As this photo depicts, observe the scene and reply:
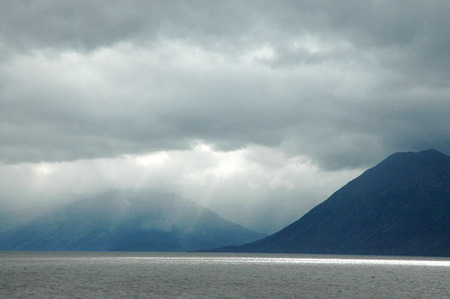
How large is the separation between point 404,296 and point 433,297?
16.4ft

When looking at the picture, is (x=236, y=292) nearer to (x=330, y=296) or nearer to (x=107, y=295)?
(x=330, y=296)

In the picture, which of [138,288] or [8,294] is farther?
[138,288]

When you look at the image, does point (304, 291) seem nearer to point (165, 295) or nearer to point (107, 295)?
point (165, 295)

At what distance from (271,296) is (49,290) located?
42.3 meters

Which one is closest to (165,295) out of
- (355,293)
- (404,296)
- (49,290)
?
(49,290)

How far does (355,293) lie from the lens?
103m

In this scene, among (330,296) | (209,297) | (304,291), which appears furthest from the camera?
(304,291)

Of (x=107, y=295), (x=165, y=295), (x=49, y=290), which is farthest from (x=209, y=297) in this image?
(x=49, y=290)

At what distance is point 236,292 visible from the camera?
10275 cm

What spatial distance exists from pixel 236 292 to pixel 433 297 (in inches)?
1421

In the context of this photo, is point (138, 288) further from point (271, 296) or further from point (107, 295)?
point (271, 296)

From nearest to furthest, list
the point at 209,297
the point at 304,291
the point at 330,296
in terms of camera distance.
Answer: the point at 209,297
the point at 330,296
the point at 304,291

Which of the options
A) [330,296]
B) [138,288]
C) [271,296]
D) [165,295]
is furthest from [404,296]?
[138,288]

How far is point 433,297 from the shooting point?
96938 millimetres
